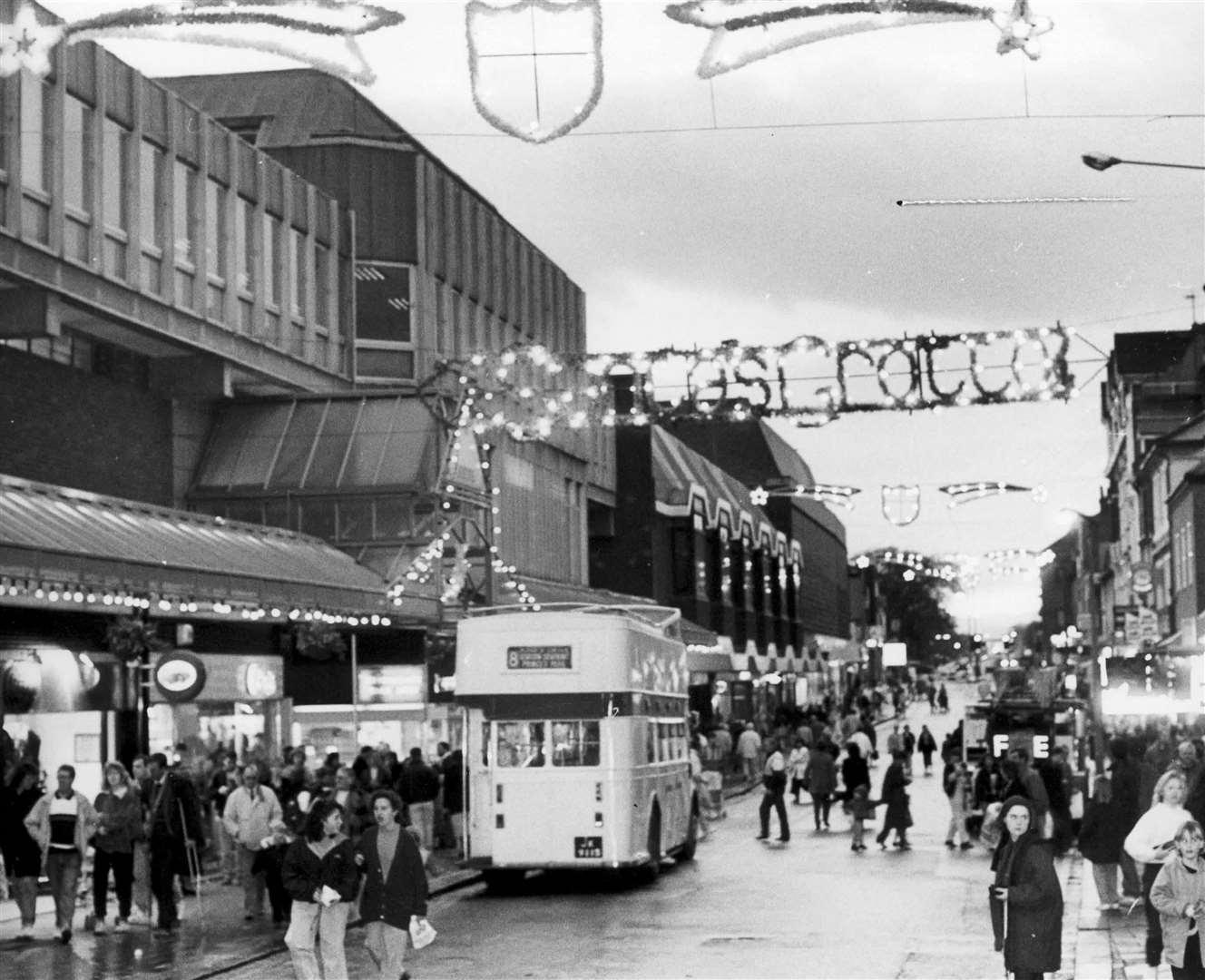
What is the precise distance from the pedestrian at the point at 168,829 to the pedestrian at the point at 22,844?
1272 millimetres

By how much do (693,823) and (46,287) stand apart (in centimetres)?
1413

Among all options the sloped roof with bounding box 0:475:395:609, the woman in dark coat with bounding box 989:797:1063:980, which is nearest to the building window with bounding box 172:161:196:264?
the sloped roof with bounding box 0:475:395:609

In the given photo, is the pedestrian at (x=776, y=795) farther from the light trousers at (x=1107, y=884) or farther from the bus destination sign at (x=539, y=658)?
the light trousers at (x=1107, y=884)

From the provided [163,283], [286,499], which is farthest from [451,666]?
[163,283]

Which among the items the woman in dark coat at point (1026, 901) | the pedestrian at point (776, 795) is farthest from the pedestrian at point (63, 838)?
the pedestrian at point (776, 795)

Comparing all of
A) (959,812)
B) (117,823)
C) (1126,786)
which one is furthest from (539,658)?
(959,812)

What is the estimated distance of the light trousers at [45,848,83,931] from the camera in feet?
70.6

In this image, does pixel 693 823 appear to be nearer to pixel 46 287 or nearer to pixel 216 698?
pixel 216 698

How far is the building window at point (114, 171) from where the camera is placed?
39625mm

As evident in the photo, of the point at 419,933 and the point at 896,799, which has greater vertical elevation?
the point at 419,933

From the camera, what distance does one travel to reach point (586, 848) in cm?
2608

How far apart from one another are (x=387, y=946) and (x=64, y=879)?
326 inches

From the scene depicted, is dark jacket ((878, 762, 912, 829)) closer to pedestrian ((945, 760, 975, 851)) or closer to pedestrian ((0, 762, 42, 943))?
pedestrian ((945, 760, 975, 851))

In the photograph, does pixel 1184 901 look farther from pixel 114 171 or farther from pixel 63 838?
pixel 114 171
